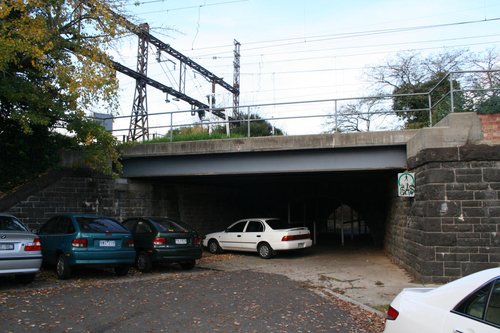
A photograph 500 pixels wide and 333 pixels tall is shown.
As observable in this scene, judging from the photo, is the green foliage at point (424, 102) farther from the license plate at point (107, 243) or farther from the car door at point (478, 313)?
the car door at point (478, 313)

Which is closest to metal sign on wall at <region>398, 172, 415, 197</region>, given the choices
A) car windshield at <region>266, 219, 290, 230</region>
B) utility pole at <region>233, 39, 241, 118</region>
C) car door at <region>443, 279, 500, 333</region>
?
car windshield at <region>266, 219, 290, 230</region>

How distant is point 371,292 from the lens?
10.2m

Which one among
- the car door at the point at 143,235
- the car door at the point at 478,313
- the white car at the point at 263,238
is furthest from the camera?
the white car at the point at 263,238

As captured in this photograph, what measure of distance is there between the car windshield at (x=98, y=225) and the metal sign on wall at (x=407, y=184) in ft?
25.2

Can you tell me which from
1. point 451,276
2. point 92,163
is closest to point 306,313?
point 451,276

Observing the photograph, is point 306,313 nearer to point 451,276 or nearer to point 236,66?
point 451,276

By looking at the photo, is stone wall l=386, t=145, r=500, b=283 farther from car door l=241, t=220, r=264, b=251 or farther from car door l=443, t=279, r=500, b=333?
car door l=443, t=279, r=500, b=333

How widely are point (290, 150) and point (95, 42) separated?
23.8 feet

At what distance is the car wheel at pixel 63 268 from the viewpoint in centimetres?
1080

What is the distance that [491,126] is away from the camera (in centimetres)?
1107

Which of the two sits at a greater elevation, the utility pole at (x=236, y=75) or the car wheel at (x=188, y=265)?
the utility pole at (x=236, y=75)

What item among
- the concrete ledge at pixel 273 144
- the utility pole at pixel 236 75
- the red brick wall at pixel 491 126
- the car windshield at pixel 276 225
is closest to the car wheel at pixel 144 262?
the concrete ledge at pixel 273 144

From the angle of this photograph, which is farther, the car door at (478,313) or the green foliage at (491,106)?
the green foliage at (491,106)

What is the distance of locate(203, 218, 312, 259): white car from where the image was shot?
16.8m
